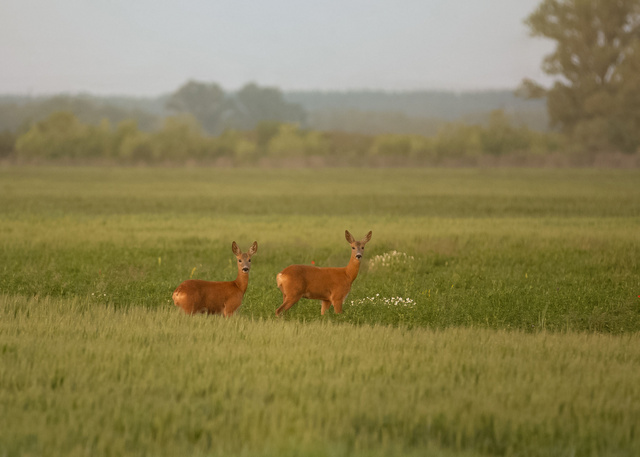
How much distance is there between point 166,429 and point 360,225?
2264 centimetres

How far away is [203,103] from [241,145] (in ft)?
273

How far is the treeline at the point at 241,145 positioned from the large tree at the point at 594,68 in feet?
29.8

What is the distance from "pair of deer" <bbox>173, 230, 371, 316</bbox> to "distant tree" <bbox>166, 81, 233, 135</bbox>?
18067cm

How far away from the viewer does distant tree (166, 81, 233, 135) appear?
191 meters

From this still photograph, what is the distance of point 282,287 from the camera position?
448 inches

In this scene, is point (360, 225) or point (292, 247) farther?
point (360, 225)

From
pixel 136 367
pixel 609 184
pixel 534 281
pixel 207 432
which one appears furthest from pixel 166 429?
pixel 609 184

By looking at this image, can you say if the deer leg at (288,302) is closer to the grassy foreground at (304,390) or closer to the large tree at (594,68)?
the grassy foreground at (304,390)

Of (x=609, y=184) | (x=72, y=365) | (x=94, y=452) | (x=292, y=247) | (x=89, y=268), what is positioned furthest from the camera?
(x=609, y=184)

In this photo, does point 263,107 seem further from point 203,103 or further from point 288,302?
point 288,302

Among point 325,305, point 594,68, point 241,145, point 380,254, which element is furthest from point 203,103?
point 325,305

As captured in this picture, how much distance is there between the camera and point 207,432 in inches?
259

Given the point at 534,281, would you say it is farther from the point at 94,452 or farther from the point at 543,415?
the point at 94,452

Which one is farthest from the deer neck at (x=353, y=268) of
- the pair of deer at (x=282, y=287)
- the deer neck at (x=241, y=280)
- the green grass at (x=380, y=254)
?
the deer neck at (x=241, y=280)
